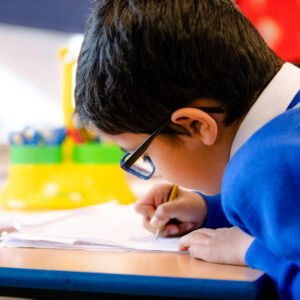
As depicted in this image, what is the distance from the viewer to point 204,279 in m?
0.43

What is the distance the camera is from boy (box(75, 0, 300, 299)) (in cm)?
47

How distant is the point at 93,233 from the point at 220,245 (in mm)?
255

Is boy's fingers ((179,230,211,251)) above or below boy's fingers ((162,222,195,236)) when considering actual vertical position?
above

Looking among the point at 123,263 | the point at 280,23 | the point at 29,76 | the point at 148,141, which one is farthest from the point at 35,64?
the point at 123,263

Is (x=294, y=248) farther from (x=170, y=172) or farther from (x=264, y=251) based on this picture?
(x=170, y=172)

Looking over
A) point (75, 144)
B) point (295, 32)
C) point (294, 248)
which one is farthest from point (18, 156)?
point (295, 32)

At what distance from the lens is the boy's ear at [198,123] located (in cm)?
57

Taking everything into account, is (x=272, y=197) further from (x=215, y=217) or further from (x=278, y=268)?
(x=215, y=217)

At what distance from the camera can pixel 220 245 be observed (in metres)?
0.54

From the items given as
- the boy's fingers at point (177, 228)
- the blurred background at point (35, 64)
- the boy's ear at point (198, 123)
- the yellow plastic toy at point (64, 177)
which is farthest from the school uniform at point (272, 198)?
the blurred background at point (35, 64)

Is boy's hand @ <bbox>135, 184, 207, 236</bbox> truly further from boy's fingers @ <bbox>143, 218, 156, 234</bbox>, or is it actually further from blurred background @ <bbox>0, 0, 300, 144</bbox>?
blurred background @ <bbox>0, 0, 300, 144</bbox>

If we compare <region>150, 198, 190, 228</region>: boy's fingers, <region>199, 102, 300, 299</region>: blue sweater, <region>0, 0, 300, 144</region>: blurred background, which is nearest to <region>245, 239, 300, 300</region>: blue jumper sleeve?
<region>199, 102, 300, 299</region>: blue sweater

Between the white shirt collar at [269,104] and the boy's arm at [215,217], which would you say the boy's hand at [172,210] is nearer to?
the boy's arm at [215,217]

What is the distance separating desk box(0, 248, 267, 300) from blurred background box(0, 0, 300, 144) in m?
1.18
